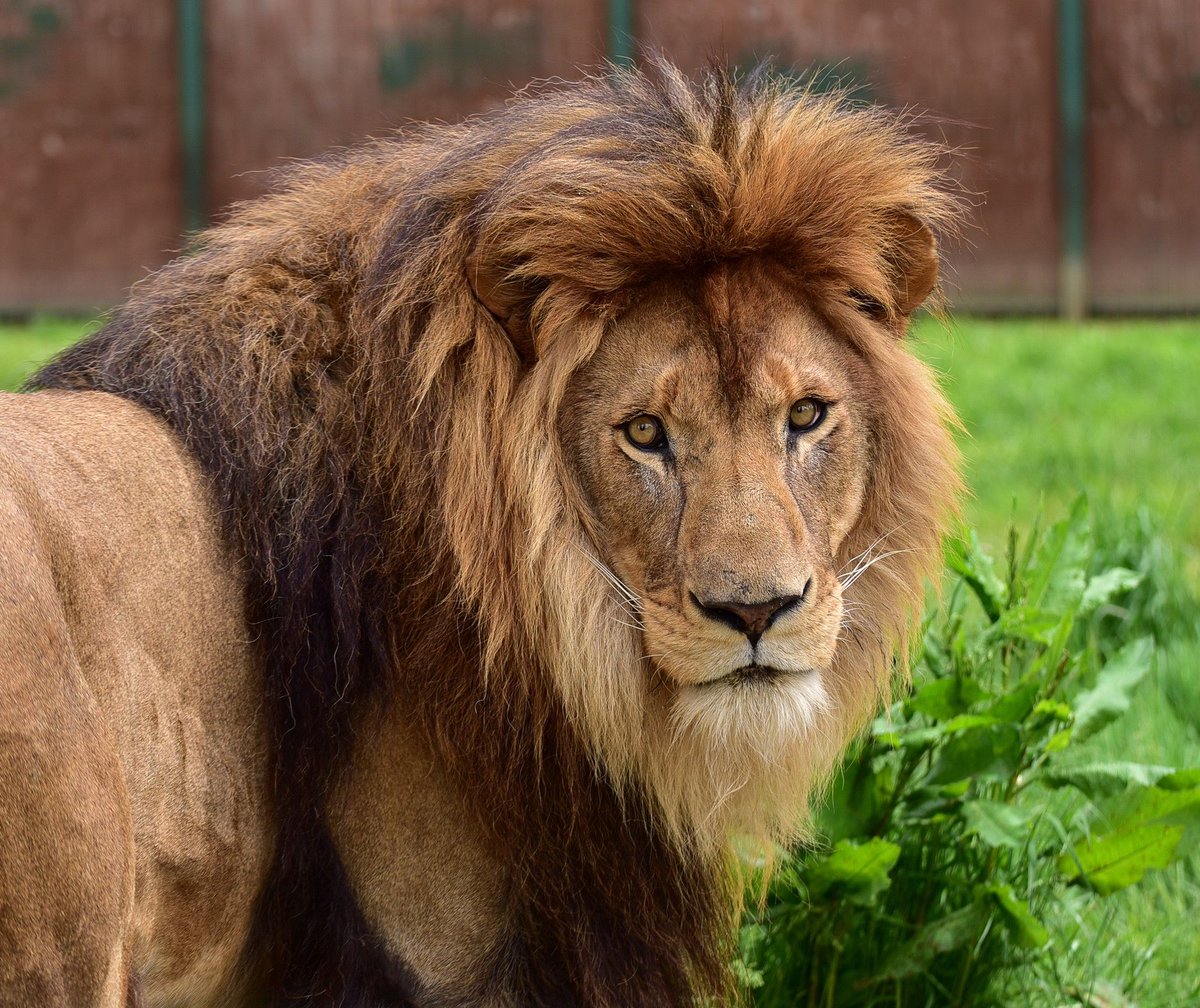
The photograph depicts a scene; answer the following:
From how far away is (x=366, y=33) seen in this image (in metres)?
10.5

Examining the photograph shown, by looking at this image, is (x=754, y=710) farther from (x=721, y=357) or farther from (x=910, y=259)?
(x=910, y=259)

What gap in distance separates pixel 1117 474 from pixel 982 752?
11.6 feet

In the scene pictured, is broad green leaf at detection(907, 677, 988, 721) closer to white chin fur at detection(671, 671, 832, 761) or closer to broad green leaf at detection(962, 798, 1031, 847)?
broad green leaf at detection(962, 798, 1031, 847)

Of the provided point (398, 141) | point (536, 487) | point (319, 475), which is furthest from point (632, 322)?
point (398, 141)

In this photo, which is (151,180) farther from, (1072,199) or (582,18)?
(1072,199)

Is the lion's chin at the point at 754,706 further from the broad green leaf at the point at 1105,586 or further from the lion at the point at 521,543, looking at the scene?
the broad green leaf at the point at 1105,586

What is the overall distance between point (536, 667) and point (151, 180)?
882 centimetres

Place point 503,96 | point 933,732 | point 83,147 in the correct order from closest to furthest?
point 933,732 < point 503,96 < point 83,147

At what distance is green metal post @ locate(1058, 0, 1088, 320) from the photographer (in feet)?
33.0

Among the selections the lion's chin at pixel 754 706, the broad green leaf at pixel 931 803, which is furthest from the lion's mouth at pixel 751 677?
the broad green leaf at pixel 931 803

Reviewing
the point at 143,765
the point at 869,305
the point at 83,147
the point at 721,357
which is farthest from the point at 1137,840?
the point at 83,147

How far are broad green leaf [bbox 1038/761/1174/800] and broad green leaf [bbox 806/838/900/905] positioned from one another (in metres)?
0.37

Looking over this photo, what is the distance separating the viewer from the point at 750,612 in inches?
92.0

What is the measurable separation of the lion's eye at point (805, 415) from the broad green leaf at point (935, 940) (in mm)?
1044
